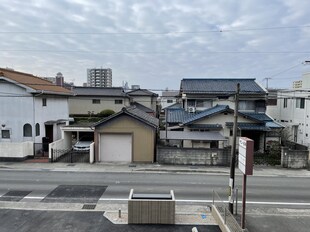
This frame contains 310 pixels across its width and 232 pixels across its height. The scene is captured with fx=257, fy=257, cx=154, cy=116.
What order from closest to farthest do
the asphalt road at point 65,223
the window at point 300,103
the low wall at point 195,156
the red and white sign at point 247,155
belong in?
the red and white sign at point 247,155 < the asphalt road at point 65,223 < the low wall at point 195,156 < the window at point 300,103

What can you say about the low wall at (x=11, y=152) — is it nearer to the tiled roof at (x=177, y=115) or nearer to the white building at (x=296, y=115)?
the tiled roof at (x=177, y=115)

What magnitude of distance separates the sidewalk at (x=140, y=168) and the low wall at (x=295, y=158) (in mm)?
600

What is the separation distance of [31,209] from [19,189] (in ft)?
11.9

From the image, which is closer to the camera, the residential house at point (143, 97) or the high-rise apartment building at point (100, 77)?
the residential house at point (143, 97)

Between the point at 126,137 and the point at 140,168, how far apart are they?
337 cm

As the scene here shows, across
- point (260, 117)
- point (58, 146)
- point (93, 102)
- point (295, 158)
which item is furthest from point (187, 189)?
point (93, 102)

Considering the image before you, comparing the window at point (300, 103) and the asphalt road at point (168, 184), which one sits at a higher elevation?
the window at point (300, 103)

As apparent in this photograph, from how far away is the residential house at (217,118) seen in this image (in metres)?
24.5

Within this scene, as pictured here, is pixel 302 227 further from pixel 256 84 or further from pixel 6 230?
pixel 256 84

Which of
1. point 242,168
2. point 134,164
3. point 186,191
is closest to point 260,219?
point 242,168

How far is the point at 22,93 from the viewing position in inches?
953

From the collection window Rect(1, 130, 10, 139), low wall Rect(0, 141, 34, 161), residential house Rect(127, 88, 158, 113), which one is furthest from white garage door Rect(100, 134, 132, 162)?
residential house Rect(127, 88, 158, 113)

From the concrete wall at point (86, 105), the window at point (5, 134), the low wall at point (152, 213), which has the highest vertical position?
the concrete wall at point (86, 105)

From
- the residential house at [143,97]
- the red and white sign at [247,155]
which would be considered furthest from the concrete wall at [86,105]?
the red and white sign at [247,155]
